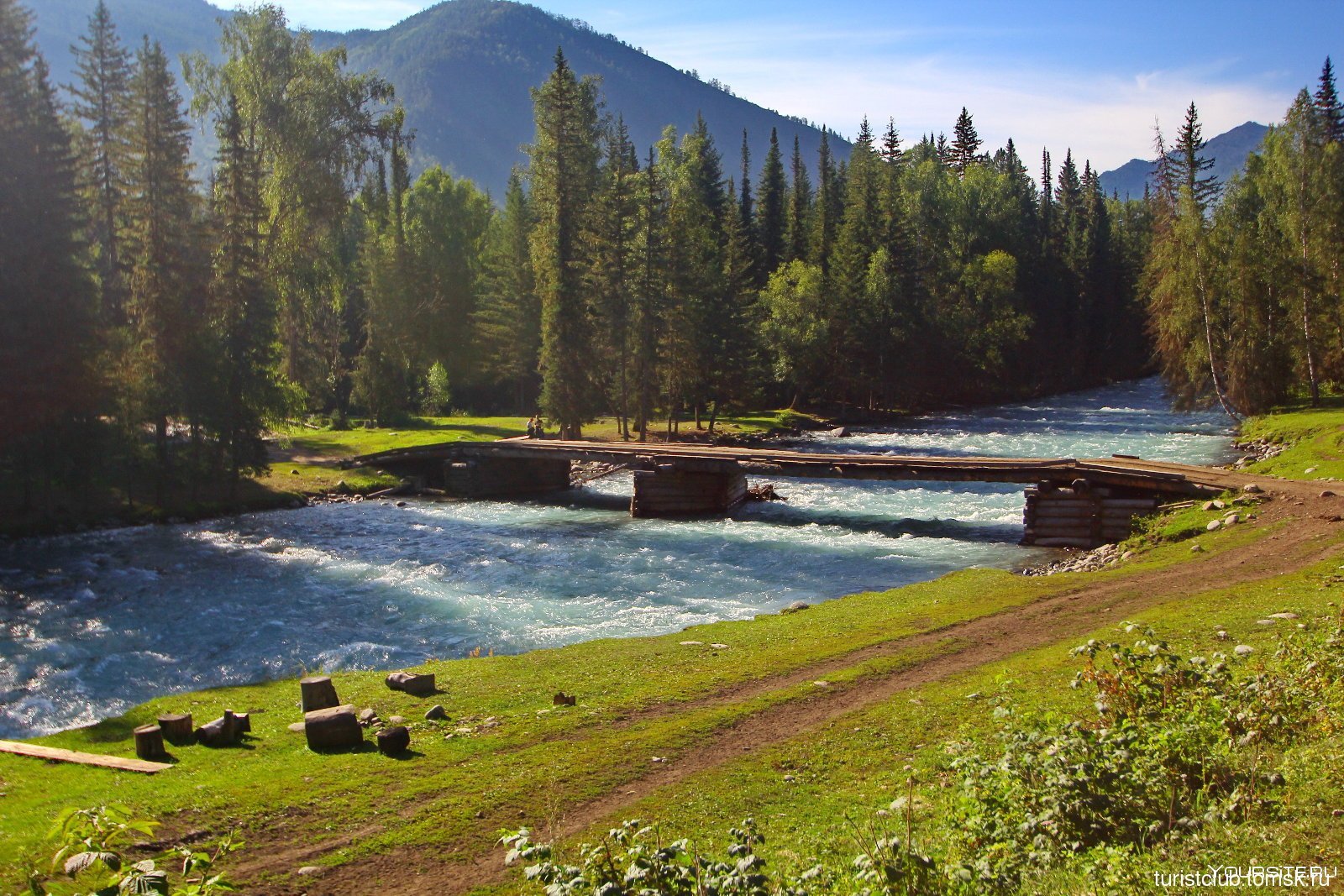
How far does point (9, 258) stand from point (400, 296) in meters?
33.9

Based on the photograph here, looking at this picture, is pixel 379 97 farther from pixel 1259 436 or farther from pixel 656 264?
pixel 1259 436

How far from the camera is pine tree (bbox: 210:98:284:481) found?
144ft

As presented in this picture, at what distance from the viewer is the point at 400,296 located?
70312 millimetres

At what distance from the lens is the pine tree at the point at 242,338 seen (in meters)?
44.0

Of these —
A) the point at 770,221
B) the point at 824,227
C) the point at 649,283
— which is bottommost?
the point at 649,283

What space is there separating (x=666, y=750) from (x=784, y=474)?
28.7 m

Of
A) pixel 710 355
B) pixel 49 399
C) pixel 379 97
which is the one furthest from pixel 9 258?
pixel 710 355

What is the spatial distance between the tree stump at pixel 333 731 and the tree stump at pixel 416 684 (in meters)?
2.48

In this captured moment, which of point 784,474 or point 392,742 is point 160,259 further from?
point 392,742

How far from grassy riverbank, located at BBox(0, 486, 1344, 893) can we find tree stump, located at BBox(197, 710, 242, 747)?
9.0 inches

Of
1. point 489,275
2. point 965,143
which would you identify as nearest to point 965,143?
point 965,143

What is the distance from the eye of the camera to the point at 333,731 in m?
13.4

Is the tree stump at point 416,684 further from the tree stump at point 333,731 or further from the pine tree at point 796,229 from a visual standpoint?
the pine tree at point 796,229

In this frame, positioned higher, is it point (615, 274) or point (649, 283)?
point (615, 274)
